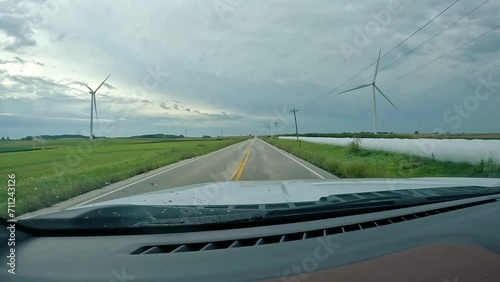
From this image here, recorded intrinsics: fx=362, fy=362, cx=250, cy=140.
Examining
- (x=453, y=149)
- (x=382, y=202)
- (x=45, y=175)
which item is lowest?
(x=45, y=175)

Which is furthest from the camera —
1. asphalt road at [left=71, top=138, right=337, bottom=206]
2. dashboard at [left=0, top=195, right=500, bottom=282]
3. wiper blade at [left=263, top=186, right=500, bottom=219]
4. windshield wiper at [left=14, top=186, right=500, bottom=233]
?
asphalt road at [left=71, top=138, right=337, bottom=206]

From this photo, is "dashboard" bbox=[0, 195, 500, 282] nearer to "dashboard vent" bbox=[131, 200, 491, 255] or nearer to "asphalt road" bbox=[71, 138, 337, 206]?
"dashboard vent" bbox=[131, 200, 491, 255]

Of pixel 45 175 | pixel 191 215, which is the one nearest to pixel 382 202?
pixel 191 215

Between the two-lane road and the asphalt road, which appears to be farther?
the asphalt road

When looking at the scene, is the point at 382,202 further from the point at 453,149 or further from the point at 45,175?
the point at 45,175

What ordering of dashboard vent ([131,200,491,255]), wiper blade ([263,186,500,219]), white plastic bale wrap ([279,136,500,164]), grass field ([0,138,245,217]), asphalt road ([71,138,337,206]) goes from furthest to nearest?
1. white plastic bale wrap ([279,136,500,164])
2. asphalt road ([71,138,337,206])
3. grass field ([0,138,245,217])
4. wiper blade ([263,186,500,219])
5. dashboard vent ([131,200,491,255])

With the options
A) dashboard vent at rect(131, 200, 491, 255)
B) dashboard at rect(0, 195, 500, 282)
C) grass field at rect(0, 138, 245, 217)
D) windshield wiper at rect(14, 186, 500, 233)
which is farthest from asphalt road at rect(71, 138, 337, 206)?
dashboard vent at rect(131, 200, 491, 255)

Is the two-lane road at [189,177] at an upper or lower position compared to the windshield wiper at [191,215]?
lower

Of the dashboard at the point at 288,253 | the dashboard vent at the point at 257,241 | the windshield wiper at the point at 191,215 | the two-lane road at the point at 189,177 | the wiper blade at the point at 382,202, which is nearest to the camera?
the dashboard at the point at 288,253

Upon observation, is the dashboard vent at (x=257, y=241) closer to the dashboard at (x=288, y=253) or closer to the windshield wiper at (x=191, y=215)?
the dashboard at (x=288, y=253)

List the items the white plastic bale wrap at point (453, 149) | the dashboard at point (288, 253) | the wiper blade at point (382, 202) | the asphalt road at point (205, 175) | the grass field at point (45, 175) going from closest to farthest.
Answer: the dashboard at point (288, 253)
the wiper blade at point (382, 202)
the grass field at point (45, 175)
the asphalt road at point (205, 175)
the white plastic bale wrap at point (453, 149)

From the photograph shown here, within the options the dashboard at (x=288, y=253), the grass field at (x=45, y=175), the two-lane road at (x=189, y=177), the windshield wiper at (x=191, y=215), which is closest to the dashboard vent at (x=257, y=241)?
the dashboard at (x=288, y=253)

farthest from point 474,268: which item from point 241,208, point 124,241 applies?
point 124,241

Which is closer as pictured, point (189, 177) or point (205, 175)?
point (189, 177)
